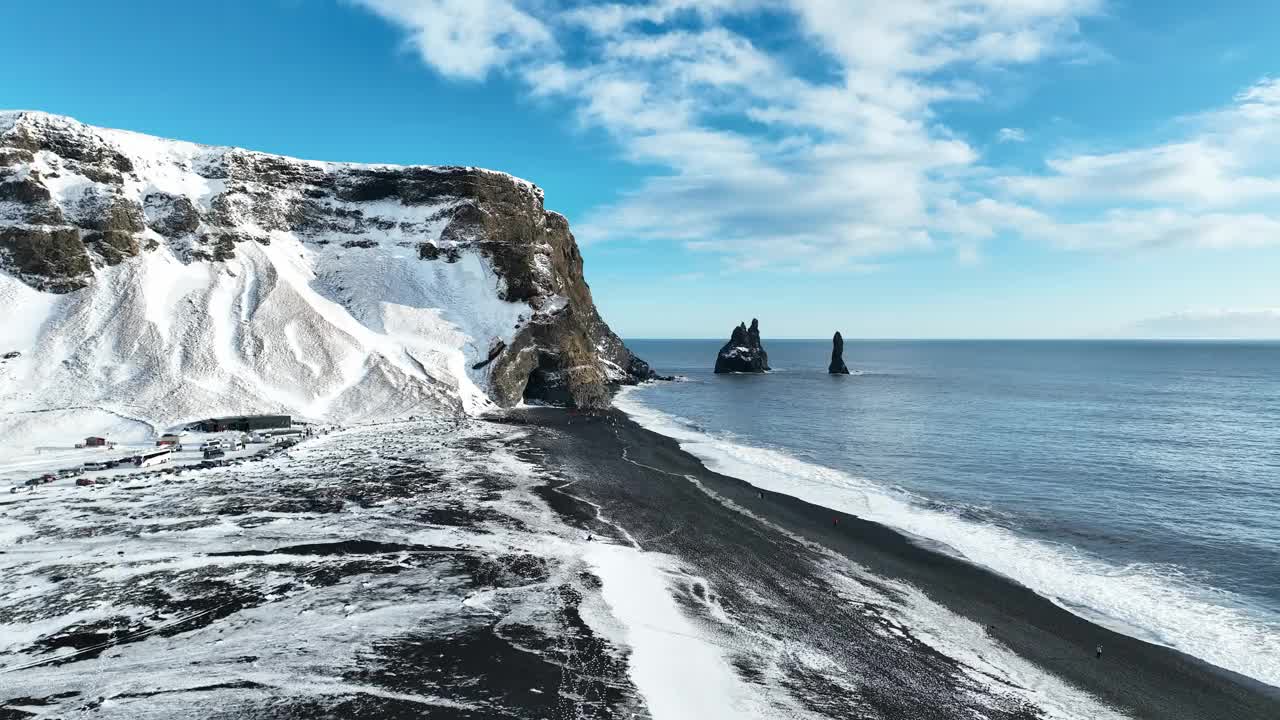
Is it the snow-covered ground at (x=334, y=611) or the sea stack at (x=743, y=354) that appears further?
the sea stack at (x=743, y=354)

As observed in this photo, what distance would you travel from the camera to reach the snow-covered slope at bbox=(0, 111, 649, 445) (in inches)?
2662

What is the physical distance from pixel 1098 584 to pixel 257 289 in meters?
99.1

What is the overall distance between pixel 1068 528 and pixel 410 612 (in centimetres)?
4113

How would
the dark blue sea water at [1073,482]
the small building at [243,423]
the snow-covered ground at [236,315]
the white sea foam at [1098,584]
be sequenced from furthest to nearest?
1. the snow-covered ground at [236,315]
2. the small building at [243,423]
3. the dark blue sea water at [1073,482]
4. the white sea foam at [1098,584]

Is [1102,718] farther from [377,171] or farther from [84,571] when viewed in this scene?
[377,171]

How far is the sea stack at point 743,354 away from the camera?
175 m

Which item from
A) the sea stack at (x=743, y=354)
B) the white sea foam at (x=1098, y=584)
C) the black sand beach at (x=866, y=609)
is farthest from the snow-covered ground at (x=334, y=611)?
the sea stack at (x=743, y=354)

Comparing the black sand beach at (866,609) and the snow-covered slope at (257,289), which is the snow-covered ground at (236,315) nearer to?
the snow-covered slope at (257,289)

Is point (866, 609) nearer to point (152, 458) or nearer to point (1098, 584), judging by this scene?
point (1098, 584)

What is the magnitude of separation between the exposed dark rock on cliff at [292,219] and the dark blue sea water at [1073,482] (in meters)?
22.0

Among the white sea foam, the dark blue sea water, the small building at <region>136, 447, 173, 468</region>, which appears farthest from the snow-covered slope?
the white sea foam

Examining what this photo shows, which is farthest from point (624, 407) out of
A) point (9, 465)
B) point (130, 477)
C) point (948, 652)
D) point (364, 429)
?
point (948, 652)

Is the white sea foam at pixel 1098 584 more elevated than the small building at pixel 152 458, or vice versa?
the small building at pixel 152 458

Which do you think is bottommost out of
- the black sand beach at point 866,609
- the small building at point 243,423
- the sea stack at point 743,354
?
the black sand beach at point 866,609
